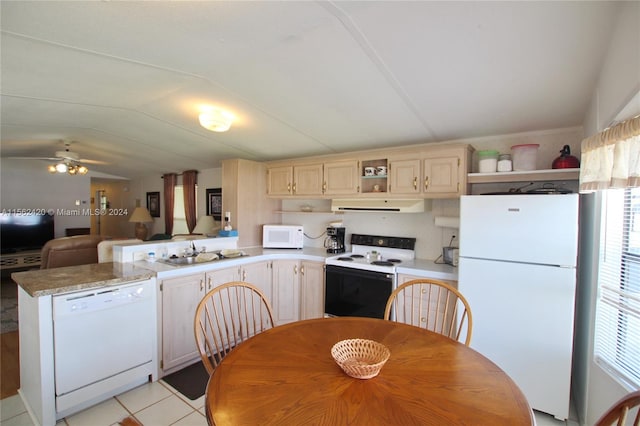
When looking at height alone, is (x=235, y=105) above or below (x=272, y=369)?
above

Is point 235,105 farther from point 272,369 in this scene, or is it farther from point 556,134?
point 556,134

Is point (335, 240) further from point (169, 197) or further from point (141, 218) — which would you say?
point (141, 218)

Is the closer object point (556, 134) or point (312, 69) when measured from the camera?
point (312, 69)

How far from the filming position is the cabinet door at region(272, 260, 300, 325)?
3.38 metres

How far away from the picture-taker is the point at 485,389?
3.34 feet

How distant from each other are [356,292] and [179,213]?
16.5 feet

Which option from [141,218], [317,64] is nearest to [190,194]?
[141,218]

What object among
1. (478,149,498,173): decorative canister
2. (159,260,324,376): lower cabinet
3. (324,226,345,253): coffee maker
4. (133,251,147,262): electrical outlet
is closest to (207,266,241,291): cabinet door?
(159,260,324,376): lower cabinet

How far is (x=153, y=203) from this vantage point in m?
7.03

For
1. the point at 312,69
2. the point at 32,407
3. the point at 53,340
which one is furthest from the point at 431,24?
the point at 32,407

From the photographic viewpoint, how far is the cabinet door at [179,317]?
Answer: 94.4 inches

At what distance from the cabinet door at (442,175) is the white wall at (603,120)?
3.09 feet

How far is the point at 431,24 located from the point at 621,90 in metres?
0.93

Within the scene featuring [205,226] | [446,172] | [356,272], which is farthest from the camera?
[205,226]
